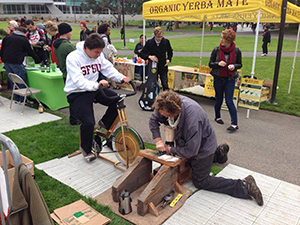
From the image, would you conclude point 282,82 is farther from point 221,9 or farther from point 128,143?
point 128,143

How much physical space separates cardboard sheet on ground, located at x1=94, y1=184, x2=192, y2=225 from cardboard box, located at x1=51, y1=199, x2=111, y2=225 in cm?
20

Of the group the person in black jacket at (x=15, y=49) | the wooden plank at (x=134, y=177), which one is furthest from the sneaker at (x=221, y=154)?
the person in black jacket at (x=15, y=49)

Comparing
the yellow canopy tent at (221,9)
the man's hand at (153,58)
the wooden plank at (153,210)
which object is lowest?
the wooden plank at (153,210)

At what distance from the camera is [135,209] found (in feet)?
10.3

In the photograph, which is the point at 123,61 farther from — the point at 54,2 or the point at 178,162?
the point at 54,2

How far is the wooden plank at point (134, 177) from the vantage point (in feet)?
10.5

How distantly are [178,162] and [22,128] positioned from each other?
387cm

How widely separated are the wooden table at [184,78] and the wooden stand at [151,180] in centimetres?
439

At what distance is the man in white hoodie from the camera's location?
11.9 feet

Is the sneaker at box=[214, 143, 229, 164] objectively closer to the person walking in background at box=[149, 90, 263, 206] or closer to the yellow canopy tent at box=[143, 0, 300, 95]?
the person walking in background at box=[149, 90, 263, 206]

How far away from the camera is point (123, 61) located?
9719mm

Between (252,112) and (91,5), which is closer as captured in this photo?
(252,112)

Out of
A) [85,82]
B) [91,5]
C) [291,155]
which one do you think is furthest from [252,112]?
[91,5]

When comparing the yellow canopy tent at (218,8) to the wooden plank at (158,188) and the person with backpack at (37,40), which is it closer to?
the person with backpack at (37,40)
